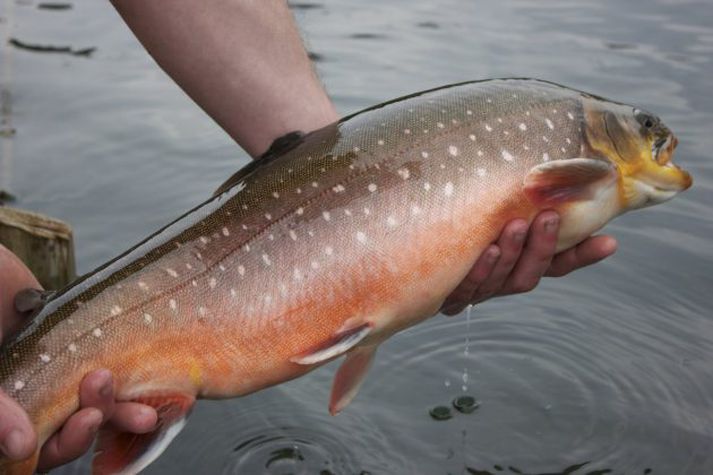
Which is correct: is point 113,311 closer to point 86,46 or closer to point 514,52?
point 514,52

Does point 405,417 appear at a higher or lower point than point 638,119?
lower

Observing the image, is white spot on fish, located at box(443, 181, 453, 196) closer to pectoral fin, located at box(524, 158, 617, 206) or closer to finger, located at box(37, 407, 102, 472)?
pectoral fin, located at box(524, 158, 617, 206)

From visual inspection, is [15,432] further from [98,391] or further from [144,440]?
[144,440]

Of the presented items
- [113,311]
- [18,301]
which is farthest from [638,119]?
[18,301]

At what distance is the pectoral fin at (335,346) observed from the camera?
310 cm

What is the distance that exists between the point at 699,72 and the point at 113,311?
265 inches

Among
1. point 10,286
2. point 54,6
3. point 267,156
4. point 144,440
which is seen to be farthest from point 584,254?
point 54,6

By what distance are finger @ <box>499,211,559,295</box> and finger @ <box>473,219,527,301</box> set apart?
42 mm

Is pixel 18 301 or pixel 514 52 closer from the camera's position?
pixel 18 301

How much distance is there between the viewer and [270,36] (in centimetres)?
396

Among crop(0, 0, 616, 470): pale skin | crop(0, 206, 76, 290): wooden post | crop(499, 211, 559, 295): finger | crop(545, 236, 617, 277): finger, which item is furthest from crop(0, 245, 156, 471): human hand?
crop(0, 206, 76, 290): wooden post

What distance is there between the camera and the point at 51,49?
1012 centimetres

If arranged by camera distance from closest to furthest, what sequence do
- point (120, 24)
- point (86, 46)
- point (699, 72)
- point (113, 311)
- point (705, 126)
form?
1. point (113, 311)
2. point (705, 126)
3. point (699, 72)
4. point (86, 46)
5. point (120, 24)

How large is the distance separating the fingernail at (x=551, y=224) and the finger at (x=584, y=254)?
29 cm
